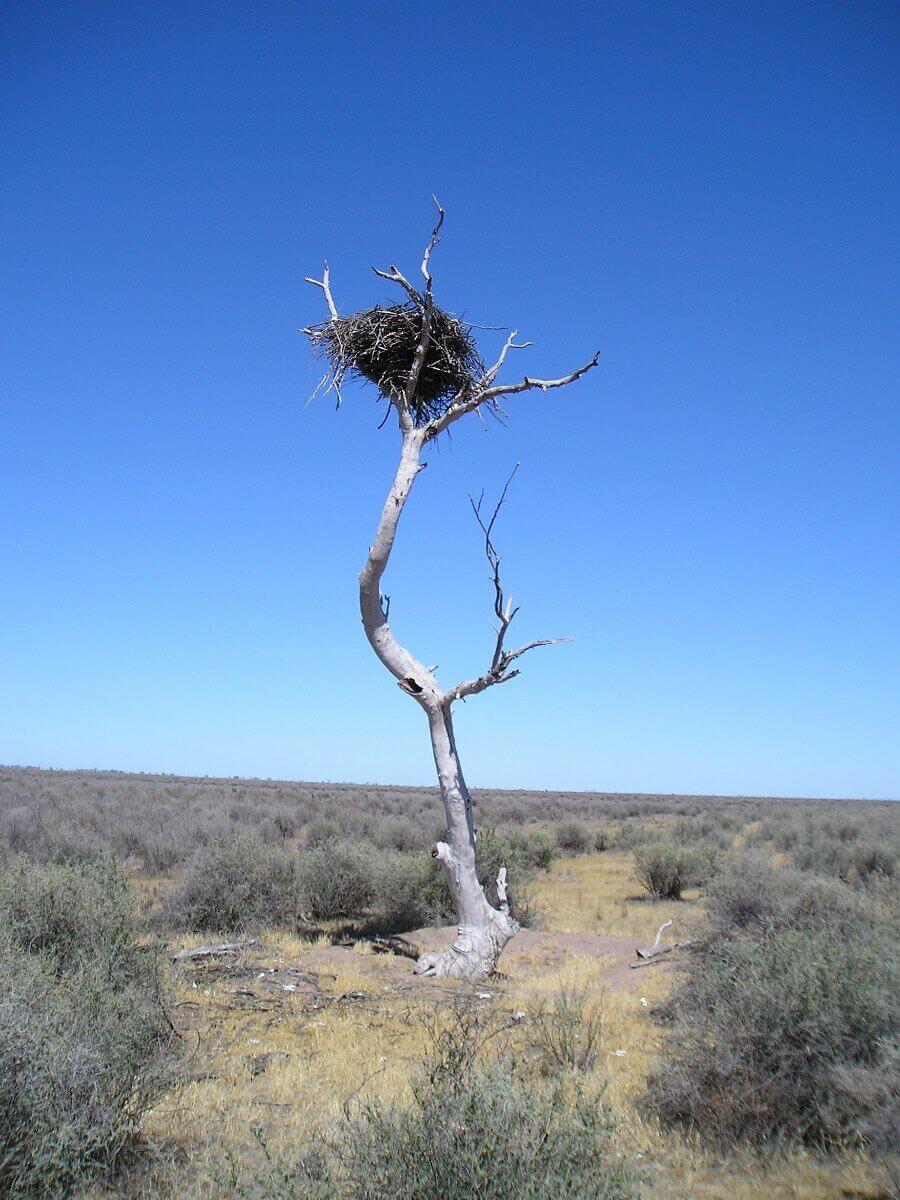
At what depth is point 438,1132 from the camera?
10.4ft

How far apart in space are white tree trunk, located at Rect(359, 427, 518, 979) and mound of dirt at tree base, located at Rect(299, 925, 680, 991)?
0.38 meters

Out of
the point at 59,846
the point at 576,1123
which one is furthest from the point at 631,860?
the point at 576,1123

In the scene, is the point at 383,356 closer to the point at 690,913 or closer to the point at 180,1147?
the point at 180,1147

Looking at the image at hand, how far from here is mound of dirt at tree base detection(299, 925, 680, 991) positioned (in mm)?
9470

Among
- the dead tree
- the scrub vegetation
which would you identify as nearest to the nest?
the dead tree

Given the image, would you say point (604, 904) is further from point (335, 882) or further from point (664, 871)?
point (335, 882)

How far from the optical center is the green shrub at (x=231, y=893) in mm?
11734

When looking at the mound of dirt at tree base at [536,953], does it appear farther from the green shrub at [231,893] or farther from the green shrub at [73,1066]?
the green shrub at [73,1066]

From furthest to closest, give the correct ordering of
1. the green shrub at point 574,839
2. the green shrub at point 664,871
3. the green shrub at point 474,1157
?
the green shrub at point 574,839 → the green shrub at point 664,871 → the green shrub at point 474,1157

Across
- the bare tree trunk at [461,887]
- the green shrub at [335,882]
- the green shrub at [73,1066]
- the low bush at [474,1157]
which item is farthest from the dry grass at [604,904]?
the low bush at [474,1157]

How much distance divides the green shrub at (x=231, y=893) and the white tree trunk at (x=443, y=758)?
3.75 meters

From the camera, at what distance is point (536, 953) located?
10227 mm

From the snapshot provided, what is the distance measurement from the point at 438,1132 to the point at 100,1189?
2096 mm

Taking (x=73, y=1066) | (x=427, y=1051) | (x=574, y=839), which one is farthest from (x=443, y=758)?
(x=574, y=839)
